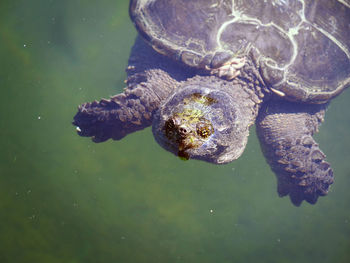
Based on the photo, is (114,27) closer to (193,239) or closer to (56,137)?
(56,137)

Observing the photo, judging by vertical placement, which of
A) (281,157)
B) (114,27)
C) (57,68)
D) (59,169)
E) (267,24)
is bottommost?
(59,169)

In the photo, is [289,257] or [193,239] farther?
[289,257]

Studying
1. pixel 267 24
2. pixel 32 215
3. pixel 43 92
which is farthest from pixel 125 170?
pixel 267 24

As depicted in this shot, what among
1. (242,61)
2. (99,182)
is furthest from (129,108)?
(99,182)

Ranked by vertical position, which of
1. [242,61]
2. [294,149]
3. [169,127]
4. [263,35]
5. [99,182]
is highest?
[263,35]

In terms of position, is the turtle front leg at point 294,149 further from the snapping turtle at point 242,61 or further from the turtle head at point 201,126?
the turtle head at point 201,126

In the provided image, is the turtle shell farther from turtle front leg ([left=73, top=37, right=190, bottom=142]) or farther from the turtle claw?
turtle front leg ([left=73, top=37, right=190, bottom=142])

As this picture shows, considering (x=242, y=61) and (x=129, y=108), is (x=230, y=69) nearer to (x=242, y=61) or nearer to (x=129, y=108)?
(x=242, y=61)
